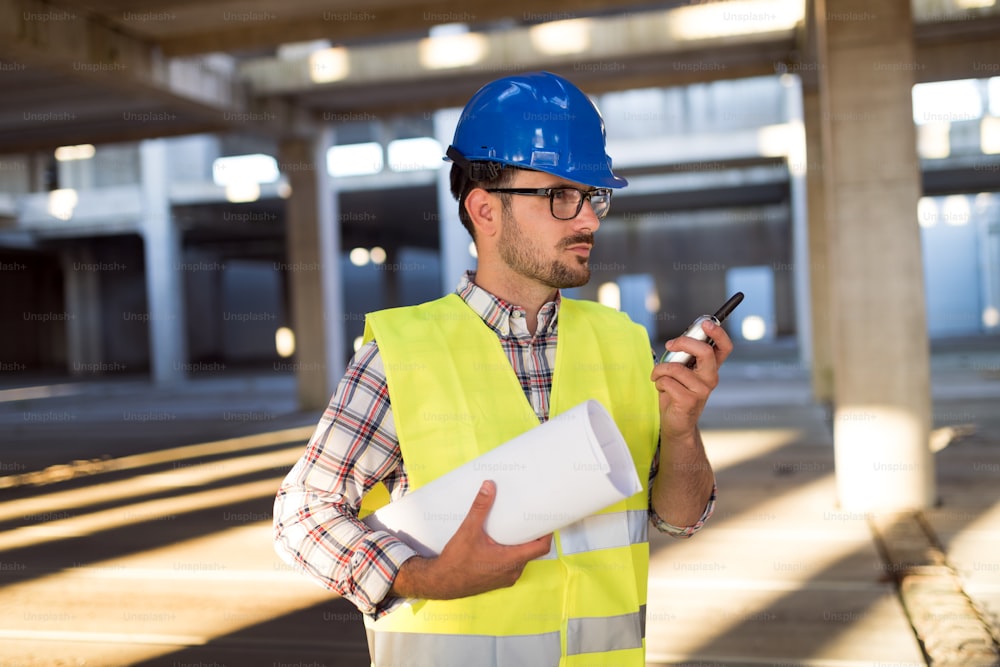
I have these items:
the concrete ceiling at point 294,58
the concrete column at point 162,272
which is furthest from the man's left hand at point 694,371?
the concrete column at point 162,272

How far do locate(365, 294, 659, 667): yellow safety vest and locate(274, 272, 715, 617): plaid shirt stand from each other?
0.05m

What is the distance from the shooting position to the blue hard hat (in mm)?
1846

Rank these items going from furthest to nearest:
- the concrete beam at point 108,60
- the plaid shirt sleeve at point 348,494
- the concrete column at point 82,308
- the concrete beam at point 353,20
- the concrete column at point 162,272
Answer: the concrete column at point 82,308, the concrete column at point 162,272, the concrete beam at point 353,20, the concrete beam at point 108,60, the plaid shirt sleeve at point 348,494

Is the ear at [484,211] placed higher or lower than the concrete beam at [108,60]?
lower

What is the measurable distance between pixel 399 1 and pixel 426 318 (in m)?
9.48

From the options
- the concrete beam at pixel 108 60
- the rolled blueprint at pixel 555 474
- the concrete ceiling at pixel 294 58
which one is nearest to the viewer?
the rolled blueprint at pixel 555 474

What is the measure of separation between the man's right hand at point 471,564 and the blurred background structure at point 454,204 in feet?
A: 10.4

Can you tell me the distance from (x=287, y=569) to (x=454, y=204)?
14.3 meters

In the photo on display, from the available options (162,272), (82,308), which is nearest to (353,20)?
(162,272)

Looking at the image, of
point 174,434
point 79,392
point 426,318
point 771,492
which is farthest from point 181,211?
point 426,318

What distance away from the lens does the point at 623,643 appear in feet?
5.79

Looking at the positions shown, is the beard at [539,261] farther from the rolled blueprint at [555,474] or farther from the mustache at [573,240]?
the rolled blueprint at [555,474]

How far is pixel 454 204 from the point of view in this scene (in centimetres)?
1950

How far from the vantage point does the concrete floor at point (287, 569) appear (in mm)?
4551
